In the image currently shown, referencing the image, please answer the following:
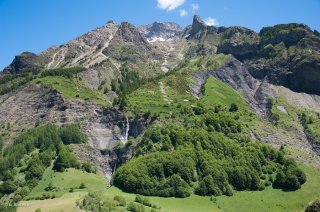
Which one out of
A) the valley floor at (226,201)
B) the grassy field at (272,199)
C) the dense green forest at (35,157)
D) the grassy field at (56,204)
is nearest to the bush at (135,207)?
the valley floor at (226,201)

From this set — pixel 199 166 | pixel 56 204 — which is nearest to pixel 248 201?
pixel 199 166

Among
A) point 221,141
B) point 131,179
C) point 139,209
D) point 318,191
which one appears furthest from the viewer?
point 221,141

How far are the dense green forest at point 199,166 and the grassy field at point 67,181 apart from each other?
9601mm

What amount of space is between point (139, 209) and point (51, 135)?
260 ft

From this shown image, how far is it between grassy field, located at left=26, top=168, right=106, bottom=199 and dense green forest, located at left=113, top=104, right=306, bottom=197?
378 inches

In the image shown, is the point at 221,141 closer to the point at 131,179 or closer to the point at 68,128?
the point at 131,179

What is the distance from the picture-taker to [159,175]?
162000 mm

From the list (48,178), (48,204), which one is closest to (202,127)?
(48,178)

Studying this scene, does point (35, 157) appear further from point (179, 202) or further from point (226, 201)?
point (226, 201)

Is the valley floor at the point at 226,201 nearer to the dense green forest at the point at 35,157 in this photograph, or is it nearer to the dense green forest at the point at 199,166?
the dense green forest at the point at 199,166

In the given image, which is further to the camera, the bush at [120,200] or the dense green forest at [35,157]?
the dense green forest at [35,157]

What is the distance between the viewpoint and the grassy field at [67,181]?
490 feet

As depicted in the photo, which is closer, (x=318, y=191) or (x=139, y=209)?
(x=139, y=209)

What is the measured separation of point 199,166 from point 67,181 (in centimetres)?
5135
